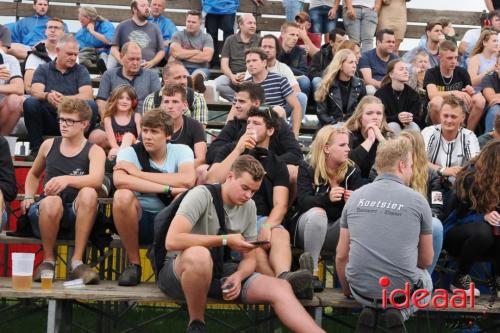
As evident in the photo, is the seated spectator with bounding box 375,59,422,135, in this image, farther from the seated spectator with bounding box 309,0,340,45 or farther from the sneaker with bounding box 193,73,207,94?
the seated spectator with bounding box 309,0,340,45

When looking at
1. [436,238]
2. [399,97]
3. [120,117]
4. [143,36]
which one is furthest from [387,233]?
[143,36]

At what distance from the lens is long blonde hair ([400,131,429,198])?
799 centimetres

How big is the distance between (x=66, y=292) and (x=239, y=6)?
29.0ft

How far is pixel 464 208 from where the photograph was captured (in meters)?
7.95

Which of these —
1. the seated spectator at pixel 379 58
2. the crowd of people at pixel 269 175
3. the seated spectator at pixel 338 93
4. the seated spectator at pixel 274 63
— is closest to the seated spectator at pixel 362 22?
the seated spectator at pixel 379 58

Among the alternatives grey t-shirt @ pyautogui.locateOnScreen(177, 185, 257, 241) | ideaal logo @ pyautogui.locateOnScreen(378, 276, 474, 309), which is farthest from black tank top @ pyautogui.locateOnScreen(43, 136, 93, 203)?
ideaal logo @ pyautogui.locateOnScreen(378, 276, 474, 309)

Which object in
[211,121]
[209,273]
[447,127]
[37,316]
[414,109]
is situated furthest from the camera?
[211,121]

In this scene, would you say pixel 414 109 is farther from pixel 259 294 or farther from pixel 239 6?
pixel 239 6

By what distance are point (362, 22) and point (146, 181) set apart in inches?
279

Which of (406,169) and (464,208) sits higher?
(406,169)

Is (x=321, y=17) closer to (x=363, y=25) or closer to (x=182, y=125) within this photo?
(x=363, y=25)

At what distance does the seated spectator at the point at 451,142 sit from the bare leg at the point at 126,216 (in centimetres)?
285

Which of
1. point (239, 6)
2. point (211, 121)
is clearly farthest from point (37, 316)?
point (239, 6)

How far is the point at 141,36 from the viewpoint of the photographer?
1280 centimetres
